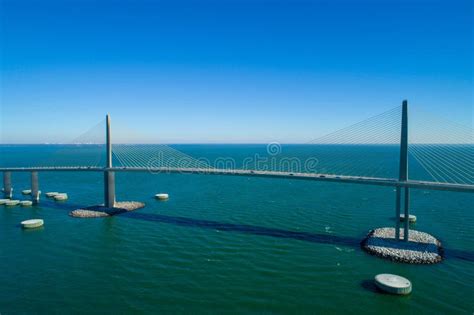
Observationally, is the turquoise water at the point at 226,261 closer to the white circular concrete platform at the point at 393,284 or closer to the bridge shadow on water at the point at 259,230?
the bridge shadow on water at the point at 259,230

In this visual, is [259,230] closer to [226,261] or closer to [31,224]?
[226,261]

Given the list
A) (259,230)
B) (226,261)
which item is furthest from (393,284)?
(259,230)

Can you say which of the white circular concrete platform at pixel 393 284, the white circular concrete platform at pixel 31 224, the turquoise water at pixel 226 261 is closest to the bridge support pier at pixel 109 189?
the turquoise water at pixel 226 261

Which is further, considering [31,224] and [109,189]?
[109,189]

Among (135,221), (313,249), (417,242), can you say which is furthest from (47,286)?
(417,242)

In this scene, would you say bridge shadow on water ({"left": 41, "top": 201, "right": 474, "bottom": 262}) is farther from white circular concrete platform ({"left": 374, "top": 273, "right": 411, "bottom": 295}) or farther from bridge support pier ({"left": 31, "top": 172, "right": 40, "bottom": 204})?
bridge support pier ({"left": 31, "top": 172, "right": 40, "bottom": 204})

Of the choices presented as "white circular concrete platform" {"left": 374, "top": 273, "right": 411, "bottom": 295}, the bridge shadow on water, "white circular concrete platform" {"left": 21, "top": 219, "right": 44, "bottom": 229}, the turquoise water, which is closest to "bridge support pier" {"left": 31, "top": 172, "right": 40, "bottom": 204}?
the turquoise water

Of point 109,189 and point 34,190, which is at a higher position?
point 109,189
